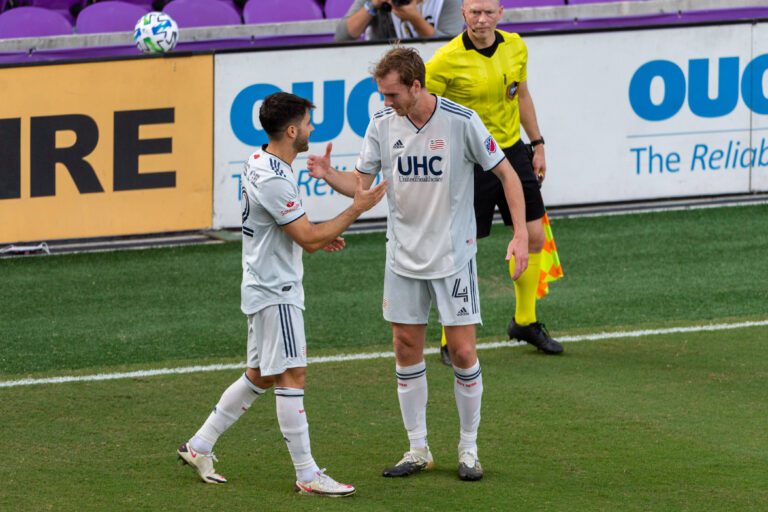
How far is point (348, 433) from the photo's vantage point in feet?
23.6

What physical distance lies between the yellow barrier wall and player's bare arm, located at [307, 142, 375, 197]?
18.5 feet

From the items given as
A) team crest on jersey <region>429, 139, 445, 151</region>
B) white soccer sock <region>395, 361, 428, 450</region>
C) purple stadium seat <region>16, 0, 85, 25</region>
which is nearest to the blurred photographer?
purple stadium seat <region>16, 0, 85, 25</region>

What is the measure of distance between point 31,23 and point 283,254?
996cm

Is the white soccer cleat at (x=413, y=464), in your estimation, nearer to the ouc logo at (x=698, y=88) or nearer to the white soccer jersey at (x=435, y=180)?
the white soccer jersey at (x=435, y=180)

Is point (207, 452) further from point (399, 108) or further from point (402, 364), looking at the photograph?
point (399, 108)

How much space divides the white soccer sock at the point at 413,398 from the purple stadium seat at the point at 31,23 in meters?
9.82

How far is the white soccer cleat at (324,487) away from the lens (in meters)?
6.11

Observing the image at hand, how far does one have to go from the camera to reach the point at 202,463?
6.35 m

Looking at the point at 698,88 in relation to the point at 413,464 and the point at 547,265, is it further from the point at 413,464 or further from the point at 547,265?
the point at 413,464

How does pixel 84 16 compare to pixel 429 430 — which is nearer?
pixel 429 430

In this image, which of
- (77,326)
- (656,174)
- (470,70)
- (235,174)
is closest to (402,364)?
(470,70)

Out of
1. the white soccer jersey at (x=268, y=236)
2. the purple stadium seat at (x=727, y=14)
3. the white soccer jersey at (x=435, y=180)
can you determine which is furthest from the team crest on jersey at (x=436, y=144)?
the purple stadium seat at (x=727, y=14)

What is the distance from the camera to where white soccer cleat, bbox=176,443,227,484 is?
6.34m

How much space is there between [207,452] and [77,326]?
3.45m
